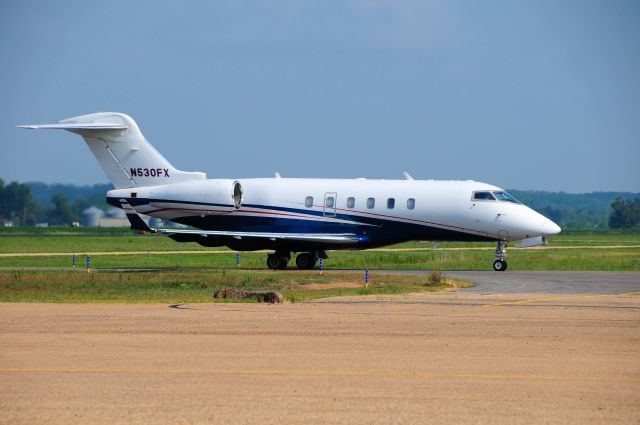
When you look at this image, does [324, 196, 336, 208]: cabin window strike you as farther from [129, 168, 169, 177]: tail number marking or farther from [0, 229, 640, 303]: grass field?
[129, 168, 169, 177]: tail number marking

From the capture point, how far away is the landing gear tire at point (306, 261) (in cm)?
4531

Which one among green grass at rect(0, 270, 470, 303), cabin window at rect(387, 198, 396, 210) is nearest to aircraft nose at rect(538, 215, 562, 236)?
cabin window at rect(387, 198, 396, 210)

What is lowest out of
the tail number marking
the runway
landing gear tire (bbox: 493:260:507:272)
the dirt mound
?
the dirt mound

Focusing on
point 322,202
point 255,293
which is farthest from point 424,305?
point 322,202

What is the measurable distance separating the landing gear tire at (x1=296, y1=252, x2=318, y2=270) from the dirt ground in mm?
19612

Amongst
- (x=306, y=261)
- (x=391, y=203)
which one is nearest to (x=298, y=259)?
(x=306, y=261)

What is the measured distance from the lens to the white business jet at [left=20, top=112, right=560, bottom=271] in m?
42.2

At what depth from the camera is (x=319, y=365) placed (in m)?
16.1

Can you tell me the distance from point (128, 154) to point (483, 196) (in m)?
14.4

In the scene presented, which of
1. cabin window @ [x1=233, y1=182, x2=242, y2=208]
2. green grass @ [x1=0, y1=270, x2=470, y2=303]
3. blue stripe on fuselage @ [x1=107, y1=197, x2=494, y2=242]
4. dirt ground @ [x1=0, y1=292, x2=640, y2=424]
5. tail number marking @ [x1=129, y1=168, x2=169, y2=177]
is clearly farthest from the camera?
tail number marking @ [x1=129, y1=168, x2=169, y2=177]

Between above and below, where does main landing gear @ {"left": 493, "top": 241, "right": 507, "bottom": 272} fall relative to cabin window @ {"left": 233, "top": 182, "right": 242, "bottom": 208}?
below

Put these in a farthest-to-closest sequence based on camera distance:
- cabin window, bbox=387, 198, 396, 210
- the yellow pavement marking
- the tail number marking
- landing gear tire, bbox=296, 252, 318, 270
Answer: the tail number marking
landing gear tire, bbox=296, 252, 318, 270
cabin window, bbox=387, 198, 396, 210
the yellow pavement marking

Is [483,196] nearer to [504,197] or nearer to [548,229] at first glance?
[504,197]

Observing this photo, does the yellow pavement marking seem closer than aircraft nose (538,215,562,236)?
Answer: Yes
